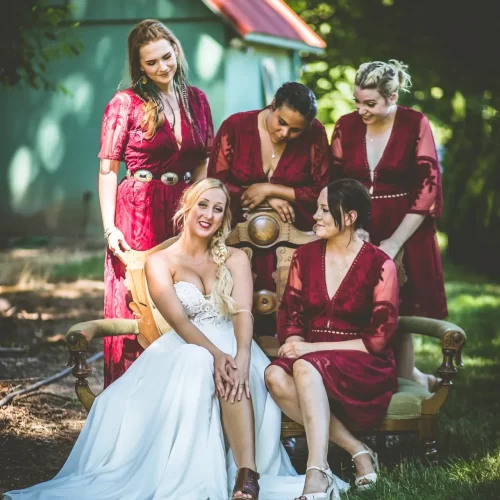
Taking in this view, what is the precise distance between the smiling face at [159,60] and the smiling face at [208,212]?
85 centimetres

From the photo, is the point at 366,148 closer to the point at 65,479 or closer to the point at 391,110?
the point at 391,110

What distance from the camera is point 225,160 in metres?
4.99

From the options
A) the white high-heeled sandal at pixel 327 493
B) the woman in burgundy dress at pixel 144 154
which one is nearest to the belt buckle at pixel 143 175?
the woman in burgundy dress at pixel 144 154

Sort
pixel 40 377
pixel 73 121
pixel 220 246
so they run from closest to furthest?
pixel 220 246 < pixel 40 377 < pixel 73 121

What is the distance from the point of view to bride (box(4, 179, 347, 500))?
4.09 metres

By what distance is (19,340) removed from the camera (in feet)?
24.8

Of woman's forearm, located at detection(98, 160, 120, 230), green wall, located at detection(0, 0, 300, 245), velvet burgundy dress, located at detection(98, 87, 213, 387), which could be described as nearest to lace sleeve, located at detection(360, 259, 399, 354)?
velvet burgundy dress, located at detection(98, 87, 213, 387)

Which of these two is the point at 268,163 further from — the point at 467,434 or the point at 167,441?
the point at 467,434

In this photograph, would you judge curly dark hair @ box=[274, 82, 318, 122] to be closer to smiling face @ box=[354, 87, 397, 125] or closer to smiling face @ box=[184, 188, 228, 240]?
smiling face @ box=[354, 87, 397, 125]

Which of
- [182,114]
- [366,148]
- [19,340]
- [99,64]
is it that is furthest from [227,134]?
[99,64]

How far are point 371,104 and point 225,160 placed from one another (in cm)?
81

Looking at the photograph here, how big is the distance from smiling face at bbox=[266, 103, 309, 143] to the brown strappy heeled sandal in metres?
1.63

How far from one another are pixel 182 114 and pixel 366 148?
1.03 m

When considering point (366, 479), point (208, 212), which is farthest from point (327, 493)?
point (208, 212)
